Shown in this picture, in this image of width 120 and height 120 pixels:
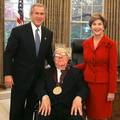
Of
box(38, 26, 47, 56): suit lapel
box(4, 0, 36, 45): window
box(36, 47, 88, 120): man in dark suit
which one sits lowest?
box(36, 47, 88, 120): man in dark suit

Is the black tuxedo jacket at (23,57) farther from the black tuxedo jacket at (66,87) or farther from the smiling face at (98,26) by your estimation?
the smiling face at (98,26)

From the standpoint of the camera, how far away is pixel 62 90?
10.6 ft

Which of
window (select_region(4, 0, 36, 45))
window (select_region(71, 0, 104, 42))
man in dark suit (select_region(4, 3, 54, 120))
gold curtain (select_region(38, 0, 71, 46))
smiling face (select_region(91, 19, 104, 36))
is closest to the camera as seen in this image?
smiling face (select_region(91, 19, 104, 36))

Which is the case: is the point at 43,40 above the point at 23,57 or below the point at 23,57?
above

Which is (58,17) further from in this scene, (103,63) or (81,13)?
(103,63)

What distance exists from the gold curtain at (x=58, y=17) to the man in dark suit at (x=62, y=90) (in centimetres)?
391

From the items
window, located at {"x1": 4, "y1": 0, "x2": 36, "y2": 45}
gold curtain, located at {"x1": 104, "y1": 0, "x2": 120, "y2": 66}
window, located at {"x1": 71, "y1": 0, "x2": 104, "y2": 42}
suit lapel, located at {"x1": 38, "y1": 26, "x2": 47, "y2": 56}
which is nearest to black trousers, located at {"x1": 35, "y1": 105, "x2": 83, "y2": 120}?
suit lapel, located at {"x1": 38, "y1": 26, "x2": 47, "y2": 56}

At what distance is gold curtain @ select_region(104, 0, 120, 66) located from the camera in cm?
717

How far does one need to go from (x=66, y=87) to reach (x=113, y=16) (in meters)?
4.29

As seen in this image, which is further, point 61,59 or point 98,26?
point 61,59

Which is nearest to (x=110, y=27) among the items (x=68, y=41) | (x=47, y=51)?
(x=68, y=41)

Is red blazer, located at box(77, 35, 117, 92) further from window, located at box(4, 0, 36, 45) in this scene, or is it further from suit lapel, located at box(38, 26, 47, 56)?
window, located at box(4, 0, 36, 45)

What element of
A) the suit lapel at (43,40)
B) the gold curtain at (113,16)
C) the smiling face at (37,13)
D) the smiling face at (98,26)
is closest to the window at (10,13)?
the gold curtain at (113,16)

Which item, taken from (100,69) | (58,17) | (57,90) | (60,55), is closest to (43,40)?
(60,55)
